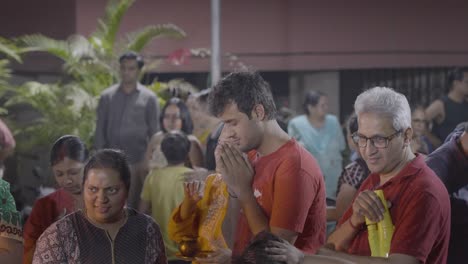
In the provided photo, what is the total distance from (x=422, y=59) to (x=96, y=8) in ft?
13.4

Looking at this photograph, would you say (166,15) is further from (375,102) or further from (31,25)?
(375,102)

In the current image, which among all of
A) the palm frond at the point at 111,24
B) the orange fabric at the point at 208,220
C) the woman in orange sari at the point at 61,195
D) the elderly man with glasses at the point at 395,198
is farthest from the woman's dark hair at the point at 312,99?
the elderly man with glasses at the point at 395,198

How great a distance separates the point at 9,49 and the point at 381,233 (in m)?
8.29

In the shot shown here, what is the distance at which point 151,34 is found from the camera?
11.9 meters

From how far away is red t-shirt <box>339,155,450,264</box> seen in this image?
12.8 feet

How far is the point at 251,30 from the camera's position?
41.6 ft

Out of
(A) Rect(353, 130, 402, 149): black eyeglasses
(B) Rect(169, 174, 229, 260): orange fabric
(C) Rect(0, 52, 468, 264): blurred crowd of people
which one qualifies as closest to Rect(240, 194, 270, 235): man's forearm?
(C) Rect(0, 52, 468, 264): blurred crowd of people

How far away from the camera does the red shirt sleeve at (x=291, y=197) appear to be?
14.3 feet

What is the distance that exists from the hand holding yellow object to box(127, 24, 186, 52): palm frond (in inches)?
318

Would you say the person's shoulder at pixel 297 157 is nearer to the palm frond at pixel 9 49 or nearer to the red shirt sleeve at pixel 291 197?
the red shirt sleeve at pixel 291 197

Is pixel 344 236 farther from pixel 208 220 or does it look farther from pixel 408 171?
pixel 208 220

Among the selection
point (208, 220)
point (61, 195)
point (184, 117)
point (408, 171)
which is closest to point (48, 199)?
point (61, 195)

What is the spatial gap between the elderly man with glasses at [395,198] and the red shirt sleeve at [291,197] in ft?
0.61

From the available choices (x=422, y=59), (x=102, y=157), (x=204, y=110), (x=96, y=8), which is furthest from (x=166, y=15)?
(x=102, y=157)
